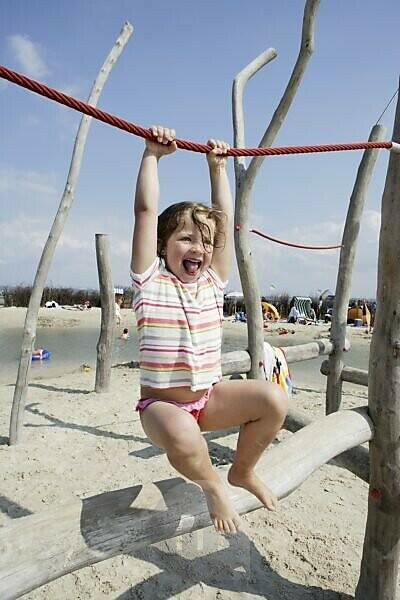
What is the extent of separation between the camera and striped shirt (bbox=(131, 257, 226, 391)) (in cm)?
160

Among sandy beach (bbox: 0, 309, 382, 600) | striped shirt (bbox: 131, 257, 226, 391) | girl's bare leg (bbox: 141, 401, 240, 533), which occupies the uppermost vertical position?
striped shirt (bbox: 131, 257, 226, 391)

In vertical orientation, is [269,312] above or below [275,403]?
below

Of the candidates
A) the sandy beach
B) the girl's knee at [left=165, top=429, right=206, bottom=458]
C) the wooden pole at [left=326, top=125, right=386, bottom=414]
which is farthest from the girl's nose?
the wooden pole at [left=326, top=125, right=386, bottom=414]

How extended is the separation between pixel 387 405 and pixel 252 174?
2140 mm

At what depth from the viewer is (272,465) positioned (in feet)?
5.95

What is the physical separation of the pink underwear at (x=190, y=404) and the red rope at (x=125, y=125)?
87 centimetres

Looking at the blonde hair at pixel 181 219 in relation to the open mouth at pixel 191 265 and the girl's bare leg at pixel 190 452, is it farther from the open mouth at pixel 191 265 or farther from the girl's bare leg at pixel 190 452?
the girl's bare leg at pixel 190 452

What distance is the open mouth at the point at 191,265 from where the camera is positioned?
1.72 m

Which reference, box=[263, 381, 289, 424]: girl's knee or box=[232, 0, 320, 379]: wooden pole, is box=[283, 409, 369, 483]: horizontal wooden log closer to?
box=[232, 0, 320, 379]: wooden pole

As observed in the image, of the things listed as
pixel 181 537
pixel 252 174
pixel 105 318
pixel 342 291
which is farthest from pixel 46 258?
pixel 342 291

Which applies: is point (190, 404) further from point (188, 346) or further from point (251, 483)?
point (251, 483)

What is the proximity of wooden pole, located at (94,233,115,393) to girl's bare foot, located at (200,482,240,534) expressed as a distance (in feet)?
16.3

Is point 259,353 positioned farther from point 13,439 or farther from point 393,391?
point 13,439

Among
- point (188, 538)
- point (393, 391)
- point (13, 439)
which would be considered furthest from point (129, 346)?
point (393, 391)
